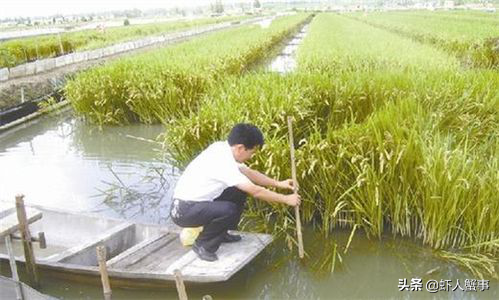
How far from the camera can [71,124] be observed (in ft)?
34.8

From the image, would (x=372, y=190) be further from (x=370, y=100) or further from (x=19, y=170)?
(x=19, y=170)

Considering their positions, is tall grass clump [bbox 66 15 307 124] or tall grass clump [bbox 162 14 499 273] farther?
tall grass clump [bbox 66 15 307 124]

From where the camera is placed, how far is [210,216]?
158 inches

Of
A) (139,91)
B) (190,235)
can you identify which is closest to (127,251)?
(190,235)

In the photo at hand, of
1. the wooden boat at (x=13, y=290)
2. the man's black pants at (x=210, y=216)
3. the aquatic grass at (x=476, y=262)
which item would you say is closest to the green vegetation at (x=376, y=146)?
the aquatic grass at (x=476, y=262)

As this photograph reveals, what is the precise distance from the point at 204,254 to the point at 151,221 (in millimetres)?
1690

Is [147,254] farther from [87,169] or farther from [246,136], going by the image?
[87,169]

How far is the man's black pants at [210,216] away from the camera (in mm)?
3996

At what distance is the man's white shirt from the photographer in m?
3.84

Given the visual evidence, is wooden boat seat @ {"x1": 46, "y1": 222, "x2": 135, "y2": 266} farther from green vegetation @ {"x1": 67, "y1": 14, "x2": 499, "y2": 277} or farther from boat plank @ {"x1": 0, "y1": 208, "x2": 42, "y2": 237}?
green vegetation @ {"x1": 67, "y1": 14, "x2": 499, "y2": 277}

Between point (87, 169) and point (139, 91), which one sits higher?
point (139, 91)

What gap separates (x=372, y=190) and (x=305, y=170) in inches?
26.4

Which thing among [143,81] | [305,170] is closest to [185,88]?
[143,81]

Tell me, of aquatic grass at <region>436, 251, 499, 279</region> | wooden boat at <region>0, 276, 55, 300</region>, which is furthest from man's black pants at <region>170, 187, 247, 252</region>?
aquatic grass at <region>436, 251, 499, 279</region>
